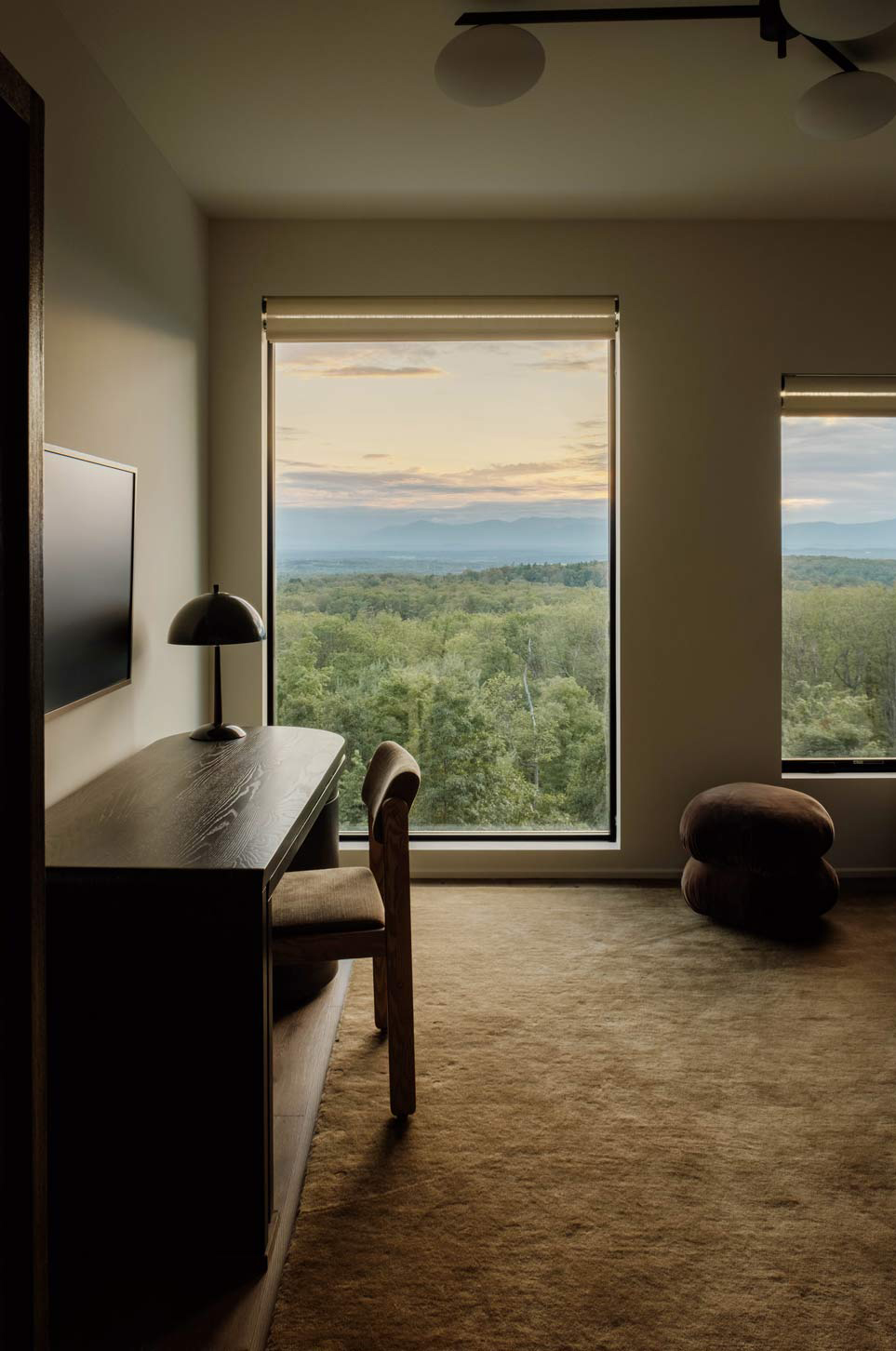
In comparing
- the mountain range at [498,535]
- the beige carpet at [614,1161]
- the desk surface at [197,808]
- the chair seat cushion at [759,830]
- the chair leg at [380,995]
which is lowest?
the beige carpet at [614,1161]

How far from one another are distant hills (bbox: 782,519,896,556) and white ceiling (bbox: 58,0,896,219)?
1.23m

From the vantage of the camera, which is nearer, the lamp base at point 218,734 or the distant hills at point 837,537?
the lamp base at point 218,734

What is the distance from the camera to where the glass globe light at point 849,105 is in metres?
2.47

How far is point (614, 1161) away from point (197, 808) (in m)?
1.19

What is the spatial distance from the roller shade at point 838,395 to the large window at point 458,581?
2.52 feet

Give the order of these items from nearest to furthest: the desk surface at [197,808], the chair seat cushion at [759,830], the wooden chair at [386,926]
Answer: the desk surface at [197,808]
the wooden chair at [386,926]
the chair seat cushion at [759,830]

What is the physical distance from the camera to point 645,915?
3674 millimetres

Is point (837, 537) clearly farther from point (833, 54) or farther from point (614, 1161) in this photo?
point (614, 1161)

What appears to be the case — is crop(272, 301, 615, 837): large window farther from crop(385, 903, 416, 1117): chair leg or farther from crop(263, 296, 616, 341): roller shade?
crop(385, 903, 416, 1117): chair leg

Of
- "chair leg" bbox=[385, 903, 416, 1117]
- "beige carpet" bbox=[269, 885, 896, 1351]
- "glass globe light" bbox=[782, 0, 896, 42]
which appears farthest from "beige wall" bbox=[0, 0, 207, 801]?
"glass globe light" bbox=[782, 0, 896, 42]

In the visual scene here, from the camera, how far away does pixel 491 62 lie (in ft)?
7.67

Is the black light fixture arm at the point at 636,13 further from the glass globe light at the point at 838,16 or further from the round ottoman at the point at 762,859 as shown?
the round ottoman at the point at 762,859

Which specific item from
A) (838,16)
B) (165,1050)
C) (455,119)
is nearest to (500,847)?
(165,1050)

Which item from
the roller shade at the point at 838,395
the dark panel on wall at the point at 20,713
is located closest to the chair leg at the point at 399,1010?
the dark panel on wall at the point at 20,713
